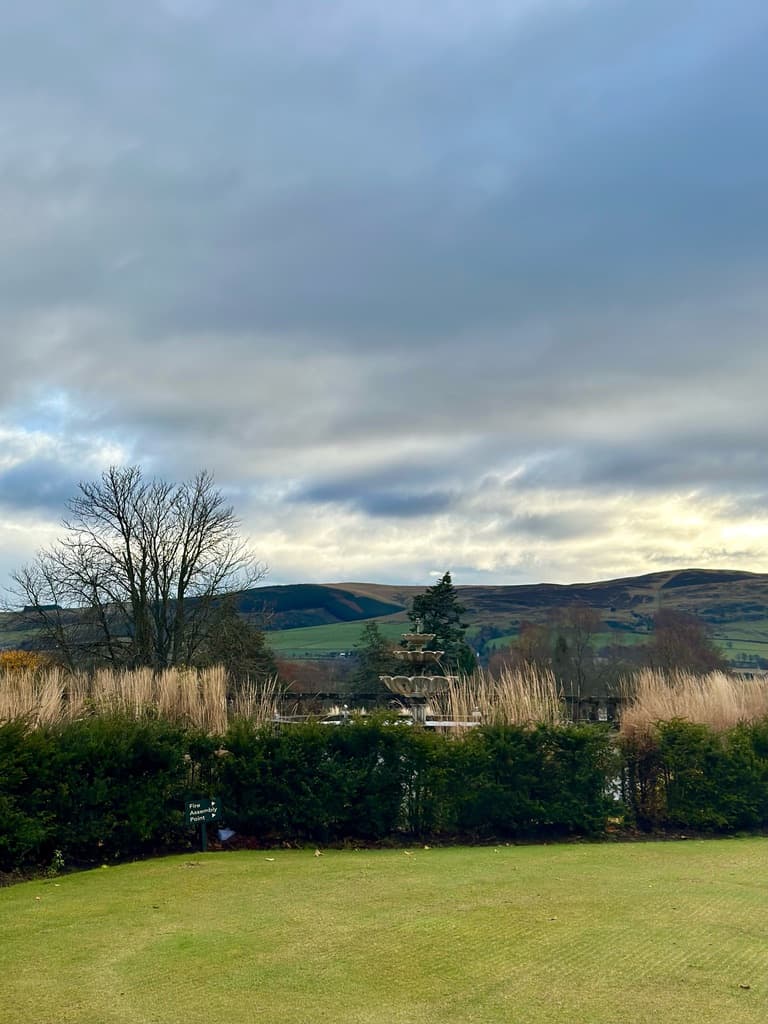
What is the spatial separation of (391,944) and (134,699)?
914 cm

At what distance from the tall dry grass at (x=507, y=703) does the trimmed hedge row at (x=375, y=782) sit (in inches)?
40.9

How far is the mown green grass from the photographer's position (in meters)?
5.72

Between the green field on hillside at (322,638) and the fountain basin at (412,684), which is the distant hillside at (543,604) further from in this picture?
the fountain basin at (412,684)

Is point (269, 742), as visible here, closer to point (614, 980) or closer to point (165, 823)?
point (165, 823)

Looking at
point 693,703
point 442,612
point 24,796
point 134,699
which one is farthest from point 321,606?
point 24,796

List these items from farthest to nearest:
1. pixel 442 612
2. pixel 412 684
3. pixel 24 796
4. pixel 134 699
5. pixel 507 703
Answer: pixel 442 612 < pixel 412 684 < pixel 507 703 < pixel 134 699 < pixel 24 796

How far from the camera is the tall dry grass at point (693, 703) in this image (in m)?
15.4

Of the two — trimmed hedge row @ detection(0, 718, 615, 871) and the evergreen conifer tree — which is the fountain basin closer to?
trimmed hedge row @ detection(0, 718, 615, 871)

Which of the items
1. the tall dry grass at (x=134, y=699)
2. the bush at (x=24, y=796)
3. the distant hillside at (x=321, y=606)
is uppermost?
the distant hillside at (x=321, y=606)

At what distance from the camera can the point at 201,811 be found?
40.5 feet

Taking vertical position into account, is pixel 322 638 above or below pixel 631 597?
below

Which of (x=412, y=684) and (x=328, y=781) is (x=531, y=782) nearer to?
(x=328, y=781)

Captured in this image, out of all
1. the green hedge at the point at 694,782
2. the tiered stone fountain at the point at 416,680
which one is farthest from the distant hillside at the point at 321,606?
the green hedge at the point at 694,782

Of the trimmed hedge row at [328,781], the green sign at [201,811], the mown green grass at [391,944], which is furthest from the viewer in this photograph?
the green sign at [201,811]
